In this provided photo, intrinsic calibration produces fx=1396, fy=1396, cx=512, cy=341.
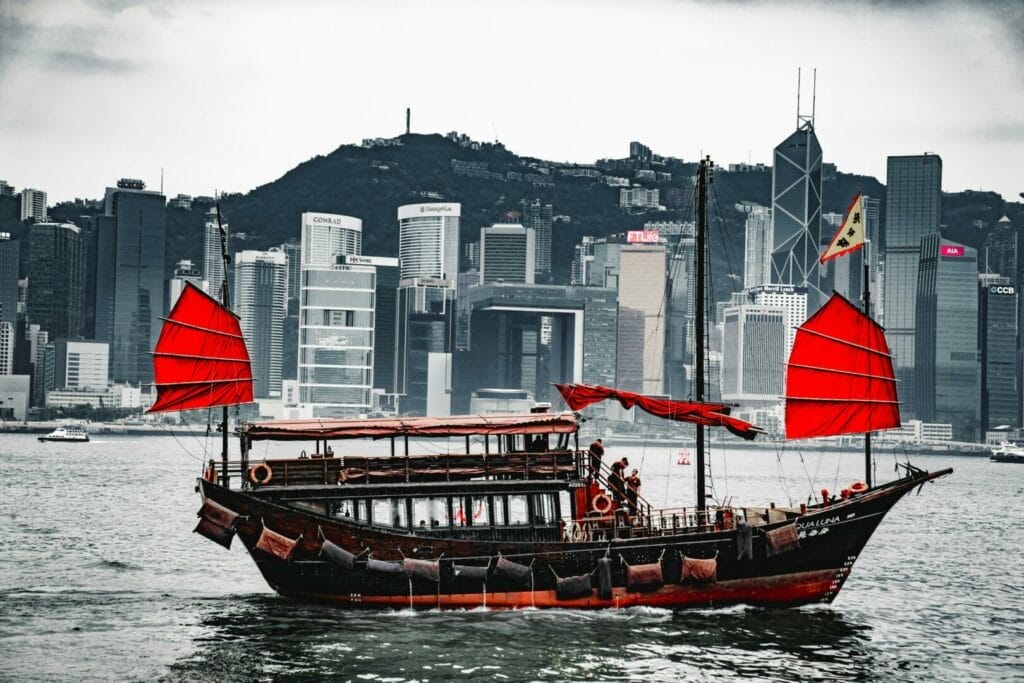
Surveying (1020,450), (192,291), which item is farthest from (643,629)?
(1020,450)

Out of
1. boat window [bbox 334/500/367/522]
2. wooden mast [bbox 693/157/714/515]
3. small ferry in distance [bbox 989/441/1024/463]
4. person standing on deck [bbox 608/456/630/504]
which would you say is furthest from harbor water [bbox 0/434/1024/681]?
small ferry in distance [bbox 989/441/1024/463]

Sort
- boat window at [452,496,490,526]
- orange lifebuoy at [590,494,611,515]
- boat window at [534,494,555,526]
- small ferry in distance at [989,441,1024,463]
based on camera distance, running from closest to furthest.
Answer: orange lifebuoy at [590,494,611,515] < boat window at [452,496,490,526] < boat window at [534,494,555,526] < small ferry in distance at [989,441,1024,463]

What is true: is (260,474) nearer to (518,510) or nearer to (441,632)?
(441,632)

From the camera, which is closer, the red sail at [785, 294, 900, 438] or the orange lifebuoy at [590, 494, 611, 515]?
the orange lifebuoy at [590, 494, 611, 515]

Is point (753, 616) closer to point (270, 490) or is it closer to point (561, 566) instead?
point (561, 566)

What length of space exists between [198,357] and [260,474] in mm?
4500

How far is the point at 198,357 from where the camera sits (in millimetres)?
33125

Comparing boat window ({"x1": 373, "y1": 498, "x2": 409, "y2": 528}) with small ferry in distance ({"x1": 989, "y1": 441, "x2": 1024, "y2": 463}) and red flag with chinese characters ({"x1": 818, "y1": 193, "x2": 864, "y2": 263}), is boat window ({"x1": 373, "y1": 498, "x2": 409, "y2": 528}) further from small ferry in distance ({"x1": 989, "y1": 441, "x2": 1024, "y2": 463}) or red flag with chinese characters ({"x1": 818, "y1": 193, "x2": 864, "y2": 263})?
small ferry in distance ({"x1": 989, "y1": 441, "x2": 1024, "y2": 463})

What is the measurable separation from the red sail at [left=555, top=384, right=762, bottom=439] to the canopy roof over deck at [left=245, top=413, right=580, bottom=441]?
2017mm

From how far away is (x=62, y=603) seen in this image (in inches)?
1286

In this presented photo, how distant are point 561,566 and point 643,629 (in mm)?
2248

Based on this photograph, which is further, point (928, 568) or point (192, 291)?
point (928, 568)

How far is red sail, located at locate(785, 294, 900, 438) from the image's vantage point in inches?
1312

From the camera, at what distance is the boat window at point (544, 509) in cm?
3106
